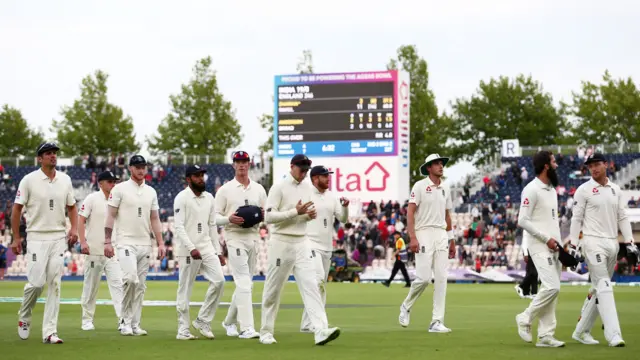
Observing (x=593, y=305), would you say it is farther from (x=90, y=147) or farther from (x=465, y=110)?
(x=465, y=110)

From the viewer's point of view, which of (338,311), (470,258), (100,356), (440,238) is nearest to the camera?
(100,356)

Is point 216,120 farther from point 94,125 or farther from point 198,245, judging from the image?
point 198,245

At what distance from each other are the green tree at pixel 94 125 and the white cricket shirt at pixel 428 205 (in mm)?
64243

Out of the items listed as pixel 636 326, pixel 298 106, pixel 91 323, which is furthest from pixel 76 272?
pixel 636 326

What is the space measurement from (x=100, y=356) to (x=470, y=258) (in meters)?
36.4

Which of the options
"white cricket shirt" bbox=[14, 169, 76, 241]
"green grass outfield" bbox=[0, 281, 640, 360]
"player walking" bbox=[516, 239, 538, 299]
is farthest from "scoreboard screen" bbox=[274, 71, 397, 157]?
"white cricket shirt" bbox=[14, 169, 76, 241]

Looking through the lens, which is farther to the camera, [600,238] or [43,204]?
[43,204]

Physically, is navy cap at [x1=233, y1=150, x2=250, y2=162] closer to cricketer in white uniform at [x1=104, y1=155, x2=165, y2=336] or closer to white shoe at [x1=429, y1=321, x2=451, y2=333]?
cricketer in white uniform at [x1=104, y1=155, x2=165, y2=336]

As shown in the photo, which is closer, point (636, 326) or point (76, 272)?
point (636, 326)

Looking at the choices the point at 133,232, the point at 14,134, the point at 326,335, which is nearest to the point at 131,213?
the point at 133,232

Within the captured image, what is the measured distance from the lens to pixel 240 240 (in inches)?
620

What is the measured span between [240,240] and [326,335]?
8.68 ft

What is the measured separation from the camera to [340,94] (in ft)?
164

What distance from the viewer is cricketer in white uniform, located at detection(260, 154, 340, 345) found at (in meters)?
13.9
